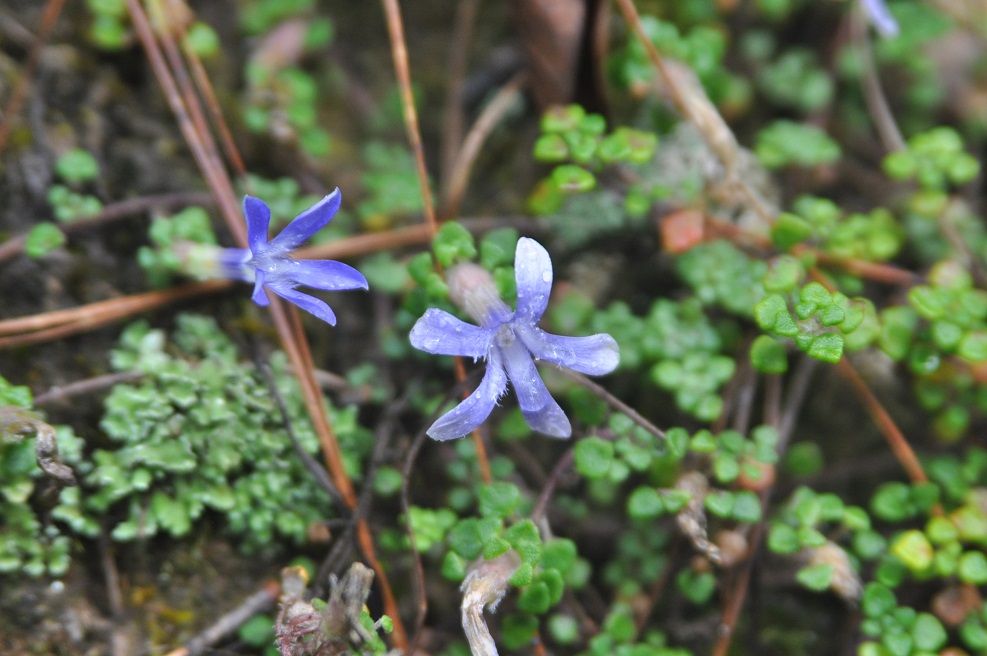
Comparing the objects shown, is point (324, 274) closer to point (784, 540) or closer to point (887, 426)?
point (784, 540)

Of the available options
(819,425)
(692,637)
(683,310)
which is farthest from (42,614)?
(819,425)

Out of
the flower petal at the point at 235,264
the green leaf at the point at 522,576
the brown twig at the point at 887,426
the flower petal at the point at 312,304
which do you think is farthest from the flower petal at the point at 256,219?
the brown twig at the point at 887,426

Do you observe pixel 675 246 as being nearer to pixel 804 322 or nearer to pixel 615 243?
pixel 615 243

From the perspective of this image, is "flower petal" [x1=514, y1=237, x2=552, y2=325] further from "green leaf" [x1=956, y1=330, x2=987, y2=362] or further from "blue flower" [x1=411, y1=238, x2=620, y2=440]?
"green leaf" [x1=956, y1=330, x2=987, y2=362]

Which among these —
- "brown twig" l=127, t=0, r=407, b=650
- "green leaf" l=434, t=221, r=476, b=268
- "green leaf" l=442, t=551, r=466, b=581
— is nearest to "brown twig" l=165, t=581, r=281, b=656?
"brown twig" l=127, t=0, r=407, b=650

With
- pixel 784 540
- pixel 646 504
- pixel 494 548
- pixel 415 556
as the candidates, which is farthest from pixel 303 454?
pixel 784 540

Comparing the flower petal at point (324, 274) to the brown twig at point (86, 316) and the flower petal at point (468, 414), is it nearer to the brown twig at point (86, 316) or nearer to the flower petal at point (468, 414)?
the flower petal at point (468, 414)
